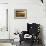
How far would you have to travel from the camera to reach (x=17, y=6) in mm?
3520

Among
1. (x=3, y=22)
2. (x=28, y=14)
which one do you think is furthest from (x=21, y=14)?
(x=3, y=22)

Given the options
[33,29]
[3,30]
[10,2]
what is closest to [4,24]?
[3,30]

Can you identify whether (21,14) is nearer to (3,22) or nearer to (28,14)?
(28,14)

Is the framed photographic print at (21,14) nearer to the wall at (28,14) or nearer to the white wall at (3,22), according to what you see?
the wall at (28,14)

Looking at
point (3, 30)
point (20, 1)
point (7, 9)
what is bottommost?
point (3, 30)

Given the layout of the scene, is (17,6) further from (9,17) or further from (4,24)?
(4,24)

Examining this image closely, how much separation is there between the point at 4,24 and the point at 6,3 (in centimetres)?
65

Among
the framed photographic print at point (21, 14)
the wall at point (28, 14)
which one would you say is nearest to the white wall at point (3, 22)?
the wall at point (28, 14)

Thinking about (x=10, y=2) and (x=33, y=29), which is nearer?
(x=33, y=29)

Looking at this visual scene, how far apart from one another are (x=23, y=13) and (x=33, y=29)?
801mm

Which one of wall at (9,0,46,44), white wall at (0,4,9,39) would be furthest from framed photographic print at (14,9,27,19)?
white wall at (0,4,9,39)

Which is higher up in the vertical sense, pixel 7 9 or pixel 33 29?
pixel 7 9

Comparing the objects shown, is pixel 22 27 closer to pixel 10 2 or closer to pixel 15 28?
pixel 15 28

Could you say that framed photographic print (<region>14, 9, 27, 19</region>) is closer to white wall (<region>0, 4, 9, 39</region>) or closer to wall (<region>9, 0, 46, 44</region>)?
wall (<region>9, 0, 46, 44</region>)
